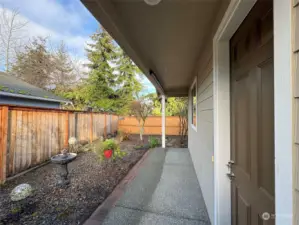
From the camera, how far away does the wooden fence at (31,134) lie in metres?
3.04

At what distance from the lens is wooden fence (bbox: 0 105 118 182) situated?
9.97 ft

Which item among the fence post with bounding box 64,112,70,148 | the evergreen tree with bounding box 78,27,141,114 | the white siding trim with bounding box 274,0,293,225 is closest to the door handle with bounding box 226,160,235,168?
the white siding trim with bounding box 274,0,293,225

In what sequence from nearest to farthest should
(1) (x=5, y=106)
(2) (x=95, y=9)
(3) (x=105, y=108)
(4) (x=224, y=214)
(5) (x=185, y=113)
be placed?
1. (2) (x=95, y=9)
2. (4) (x=224, y=214)
3. (1) (x=5, y=106)
4. (5) (x=185, y=113)
5. (3) (x=105, y=108)

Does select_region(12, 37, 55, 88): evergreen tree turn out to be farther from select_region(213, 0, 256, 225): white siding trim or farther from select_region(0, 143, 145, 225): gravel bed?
select_region(213, 0, 256, 225): white siding trim

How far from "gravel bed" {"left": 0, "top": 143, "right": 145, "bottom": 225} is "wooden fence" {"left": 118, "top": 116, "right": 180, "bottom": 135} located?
649cm

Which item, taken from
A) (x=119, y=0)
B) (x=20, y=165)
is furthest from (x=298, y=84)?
(x=20, y=165)

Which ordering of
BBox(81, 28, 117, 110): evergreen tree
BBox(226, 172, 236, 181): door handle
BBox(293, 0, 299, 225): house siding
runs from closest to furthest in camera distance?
BBox(293, 0, 299, 225): house siding
BBox(226, 172, 236, 181): door handle
BBox(81, 28, 117, 110): evergreen tree

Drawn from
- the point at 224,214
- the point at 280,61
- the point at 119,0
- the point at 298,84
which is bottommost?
the point at 224,214

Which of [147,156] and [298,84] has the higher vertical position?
[298,84]

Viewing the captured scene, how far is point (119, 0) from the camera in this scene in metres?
1.33

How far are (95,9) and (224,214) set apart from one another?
2.18 meters

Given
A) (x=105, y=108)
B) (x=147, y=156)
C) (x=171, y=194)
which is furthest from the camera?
(x=105, y=108)

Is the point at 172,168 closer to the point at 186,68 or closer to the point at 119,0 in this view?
the point at 186,68

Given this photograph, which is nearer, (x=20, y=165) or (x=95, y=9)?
(x=95, y=9)
